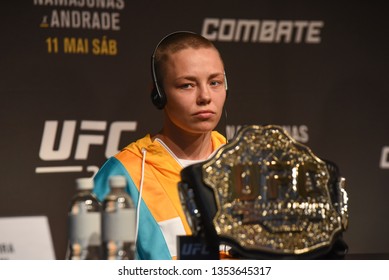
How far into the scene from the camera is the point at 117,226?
191 centimetres

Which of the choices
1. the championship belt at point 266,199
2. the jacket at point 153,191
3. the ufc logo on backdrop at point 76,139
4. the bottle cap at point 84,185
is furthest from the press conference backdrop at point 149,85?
the bottle cap at point 84,185

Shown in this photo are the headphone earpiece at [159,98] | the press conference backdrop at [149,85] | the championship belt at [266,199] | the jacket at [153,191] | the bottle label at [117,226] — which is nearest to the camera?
the bottle label at [117,226]

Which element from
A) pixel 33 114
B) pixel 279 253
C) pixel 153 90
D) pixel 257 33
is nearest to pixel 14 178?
pixel 33 114

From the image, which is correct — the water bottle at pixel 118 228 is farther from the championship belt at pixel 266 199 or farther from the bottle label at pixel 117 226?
the championship belt at pixel 266 199

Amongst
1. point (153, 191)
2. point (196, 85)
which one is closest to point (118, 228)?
point (153, 191)

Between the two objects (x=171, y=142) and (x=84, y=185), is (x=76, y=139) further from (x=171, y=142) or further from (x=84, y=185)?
(x=84, y=185)

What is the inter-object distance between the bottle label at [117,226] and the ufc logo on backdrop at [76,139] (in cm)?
106

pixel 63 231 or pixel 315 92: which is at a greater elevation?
pixel 315 92

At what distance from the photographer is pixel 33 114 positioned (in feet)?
9.63

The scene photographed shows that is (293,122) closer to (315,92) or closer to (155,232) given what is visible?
(315,92)

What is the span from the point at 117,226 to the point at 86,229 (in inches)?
3.1

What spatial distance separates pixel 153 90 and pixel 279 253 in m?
0.72

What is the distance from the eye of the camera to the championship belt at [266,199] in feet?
6.72

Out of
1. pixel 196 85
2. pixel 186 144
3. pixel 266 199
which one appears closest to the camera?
pixel 266 199
